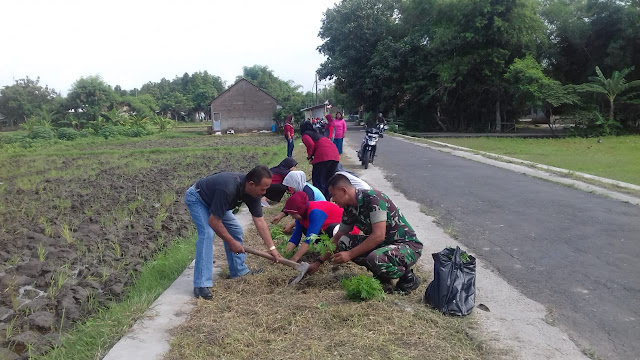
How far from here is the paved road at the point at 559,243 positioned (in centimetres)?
370

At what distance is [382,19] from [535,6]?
579 inches

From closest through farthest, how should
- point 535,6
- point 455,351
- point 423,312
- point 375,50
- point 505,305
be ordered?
point 455,351
point 423,312
point 505,305
point 535,6
point 375,50

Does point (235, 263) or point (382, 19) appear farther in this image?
point (382, 19)

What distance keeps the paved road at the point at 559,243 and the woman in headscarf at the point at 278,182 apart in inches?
94.4

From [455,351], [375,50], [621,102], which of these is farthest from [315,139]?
[375,50]

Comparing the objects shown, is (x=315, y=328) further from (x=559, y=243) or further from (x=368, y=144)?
(x=368, y=144)

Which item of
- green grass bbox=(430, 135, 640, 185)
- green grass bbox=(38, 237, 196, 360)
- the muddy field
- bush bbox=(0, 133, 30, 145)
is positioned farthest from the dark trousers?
bush bbox=(0, 133, 30, 145)

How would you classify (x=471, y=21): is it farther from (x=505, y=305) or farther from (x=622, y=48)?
(x=505, y=305)

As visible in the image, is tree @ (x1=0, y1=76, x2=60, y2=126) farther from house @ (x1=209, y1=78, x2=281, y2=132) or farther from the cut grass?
the cut grass

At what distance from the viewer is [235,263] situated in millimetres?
4770

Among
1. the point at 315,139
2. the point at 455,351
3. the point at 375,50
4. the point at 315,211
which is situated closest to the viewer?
the point at 455,351

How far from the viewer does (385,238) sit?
422 cm

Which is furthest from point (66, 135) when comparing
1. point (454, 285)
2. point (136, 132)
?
point (454, 285)

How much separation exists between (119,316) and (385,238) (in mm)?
2290
